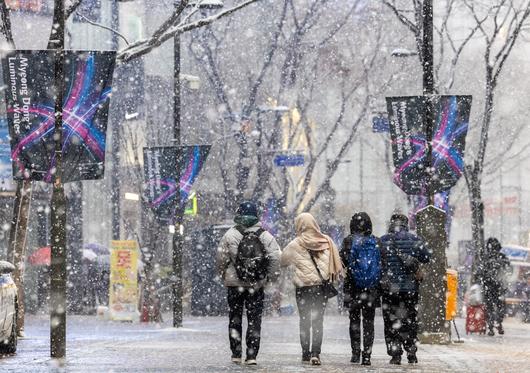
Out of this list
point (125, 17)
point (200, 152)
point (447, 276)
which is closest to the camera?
point (447, 276)

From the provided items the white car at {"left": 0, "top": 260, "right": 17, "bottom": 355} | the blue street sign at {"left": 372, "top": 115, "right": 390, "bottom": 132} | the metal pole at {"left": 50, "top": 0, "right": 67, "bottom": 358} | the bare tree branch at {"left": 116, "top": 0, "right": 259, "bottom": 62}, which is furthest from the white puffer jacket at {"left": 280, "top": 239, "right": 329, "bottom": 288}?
the blue street sign at {"left": 372, "top": 115, "right": 390, "bottom": 132}

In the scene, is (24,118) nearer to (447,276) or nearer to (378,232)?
(447,276)

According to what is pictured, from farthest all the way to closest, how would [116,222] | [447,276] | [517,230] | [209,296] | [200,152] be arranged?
[517,230] < [116,222] < [209,296] < [200,152] < [447,276]

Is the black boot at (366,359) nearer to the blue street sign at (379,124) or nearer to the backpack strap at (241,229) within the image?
the backpack strap at (241,229)

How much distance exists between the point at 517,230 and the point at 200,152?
43.7 m

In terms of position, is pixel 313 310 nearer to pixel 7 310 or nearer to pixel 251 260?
pixel 251 260

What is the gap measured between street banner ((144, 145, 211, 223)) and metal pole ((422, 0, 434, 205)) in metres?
8.43

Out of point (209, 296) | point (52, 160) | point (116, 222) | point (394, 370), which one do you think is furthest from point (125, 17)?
point (394, 370)

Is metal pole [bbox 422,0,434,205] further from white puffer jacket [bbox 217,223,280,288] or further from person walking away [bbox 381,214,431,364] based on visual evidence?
white puffer jacket [bbox 217,223,280,288]

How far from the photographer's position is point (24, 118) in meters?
16.8

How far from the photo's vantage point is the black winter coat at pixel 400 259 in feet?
49.4

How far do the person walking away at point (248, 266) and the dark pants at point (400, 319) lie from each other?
1.66m

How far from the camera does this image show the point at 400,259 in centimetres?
1509

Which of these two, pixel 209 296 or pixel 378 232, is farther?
pixel 378 232
